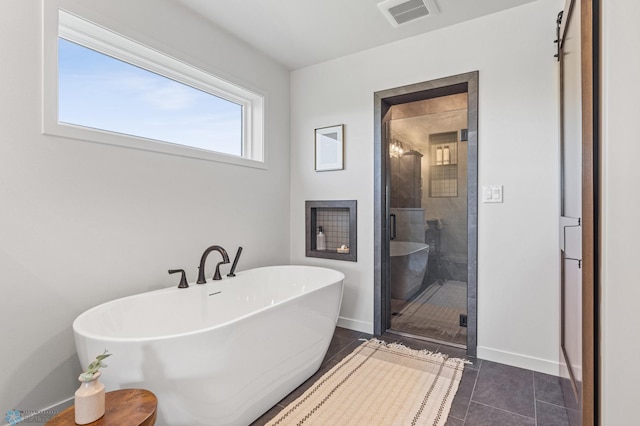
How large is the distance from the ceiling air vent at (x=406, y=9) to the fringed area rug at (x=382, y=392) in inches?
101

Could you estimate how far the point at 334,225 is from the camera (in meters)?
3.21

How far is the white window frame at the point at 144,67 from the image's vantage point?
65.2 inches

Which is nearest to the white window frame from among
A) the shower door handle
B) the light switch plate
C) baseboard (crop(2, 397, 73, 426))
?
the shower door handle

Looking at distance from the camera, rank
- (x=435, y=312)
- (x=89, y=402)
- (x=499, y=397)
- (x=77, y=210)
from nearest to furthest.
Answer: (x=89, y=402), (x=77, y=210), (x=499, y=397), (x=435, y=312)

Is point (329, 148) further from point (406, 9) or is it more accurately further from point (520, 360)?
point (520, 360)

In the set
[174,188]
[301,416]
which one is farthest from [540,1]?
[301,416]

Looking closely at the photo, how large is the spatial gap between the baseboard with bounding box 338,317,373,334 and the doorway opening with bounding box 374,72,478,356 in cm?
7

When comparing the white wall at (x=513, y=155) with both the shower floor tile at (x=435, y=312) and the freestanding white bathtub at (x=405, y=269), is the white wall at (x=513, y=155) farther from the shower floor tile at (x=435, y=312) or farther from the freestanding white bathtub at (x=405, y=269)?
the freestanding white bathtub at (x=405, y=269)

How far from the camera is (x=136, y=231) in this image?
6.63 ft

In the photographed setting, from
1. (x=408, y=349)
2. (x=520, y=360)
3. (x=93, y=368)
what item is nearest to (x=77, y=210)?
(x=93, y=368)

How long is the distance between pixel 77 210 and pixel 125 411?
46.1 inches
